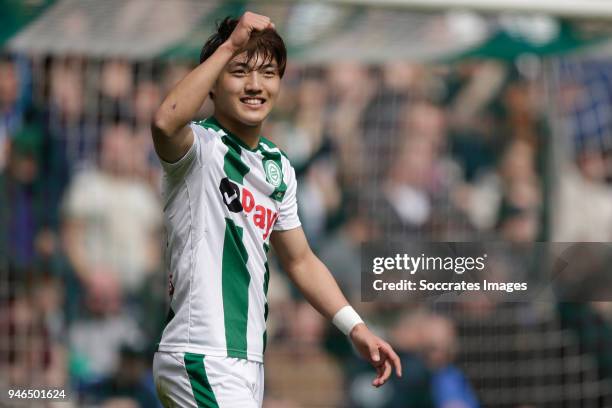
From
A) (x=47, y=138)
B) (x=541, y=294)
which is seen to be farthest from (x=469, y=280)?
(x=47, y=138)

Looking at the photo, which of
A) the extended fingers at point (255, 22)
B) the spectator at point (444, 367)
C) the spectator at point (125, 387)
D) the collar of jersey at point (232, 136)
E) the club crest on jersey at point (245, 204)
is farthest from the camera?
the spectator at point (444, 367)

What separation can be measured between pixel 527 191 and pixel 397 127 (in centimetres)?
109

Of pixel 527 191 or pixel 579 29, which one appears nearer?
pixel 579 29

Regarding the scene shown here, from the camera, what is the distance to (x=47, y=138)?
26.9 ft

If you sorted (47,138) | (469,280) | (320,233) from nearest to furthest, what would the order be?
(469,280) < (47,138) < (320,233)

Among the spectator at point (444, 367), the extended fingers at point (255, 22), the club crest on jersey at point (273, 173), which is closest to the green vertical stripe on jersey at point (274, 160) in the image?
the club crest on jersey at point (273, 173)

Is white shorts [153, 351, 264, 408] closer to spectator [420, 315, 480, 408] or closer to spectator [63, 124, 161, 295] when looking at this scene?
spectator [63, 124, 161, 295]

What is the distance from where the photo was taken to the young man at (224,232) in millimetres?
4176

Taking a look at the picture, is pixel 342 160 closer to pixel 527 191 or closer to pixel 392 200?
pixel 392 200

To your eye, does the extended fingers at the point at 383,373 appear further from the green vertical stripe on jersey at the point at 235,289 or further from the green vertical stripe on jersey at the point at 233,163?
the green vertical stripe on jersey at the point at 233,163

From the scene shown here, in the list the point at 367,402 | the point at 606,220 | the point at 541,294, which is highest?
the point at 606,220

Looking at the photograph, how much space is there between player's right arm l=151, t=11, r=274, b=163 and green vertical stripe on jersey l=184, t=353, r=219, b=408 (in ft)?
2.39

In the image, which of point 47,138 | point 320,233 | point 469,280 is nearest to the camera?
point 469,280

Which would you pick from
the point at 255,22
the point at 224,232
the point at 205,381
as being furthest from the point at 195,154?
the point at 205,381
